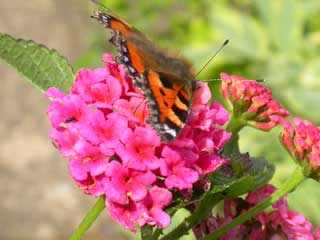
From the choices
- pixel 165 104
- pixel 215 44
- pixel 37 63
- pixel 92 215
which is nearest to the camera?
pixel 165 104

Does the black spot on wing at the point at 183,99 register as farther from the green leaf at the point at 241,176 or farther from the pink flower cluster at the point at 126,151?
the green leaf at the point at 241,176

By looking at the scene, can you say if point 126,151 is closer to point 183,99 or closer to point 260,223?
point 183,99

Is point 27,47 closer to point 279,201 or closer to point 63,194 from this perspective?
point 279,201

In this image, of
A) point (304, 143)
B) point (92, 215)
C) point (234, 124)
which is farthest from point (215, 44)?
point (92, 215)

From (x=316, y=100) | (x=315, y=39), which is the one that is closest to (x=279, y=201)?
(x=316, y=100)

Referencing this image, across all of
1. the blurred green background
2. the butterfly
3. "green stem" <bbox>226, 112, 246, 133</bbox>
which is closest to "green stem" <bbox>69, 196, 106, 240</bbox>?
the butterfly

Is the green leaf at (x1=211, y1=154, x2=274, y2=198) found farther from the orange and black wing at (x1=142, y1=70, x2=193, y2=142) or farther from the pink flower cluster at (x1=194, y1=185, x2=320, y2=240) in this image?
the orange and black wing at (x1=142, y1=70, x2=193, y2=142)
